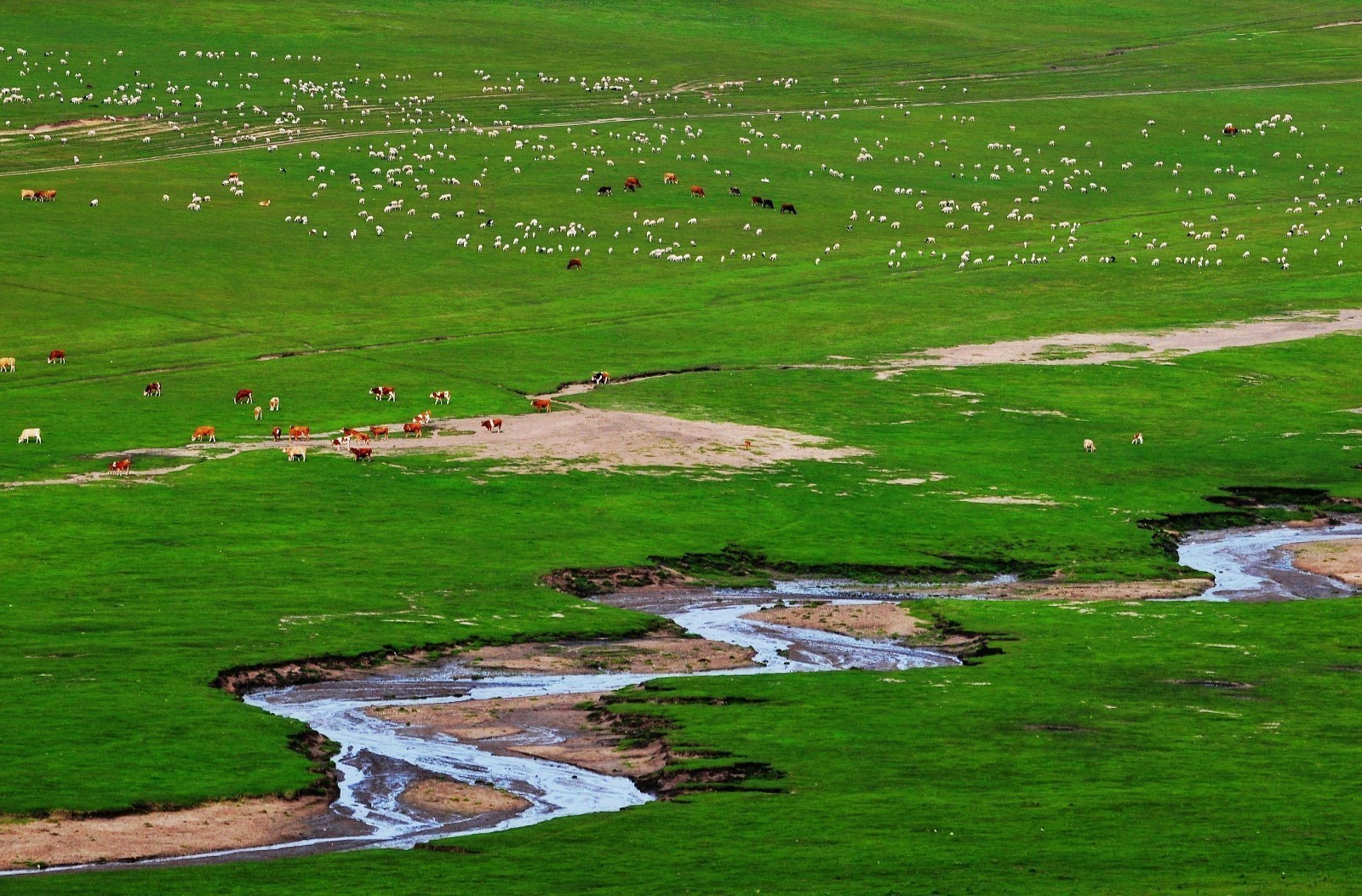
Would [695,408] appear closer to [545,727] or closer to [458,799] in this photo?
[545,727]

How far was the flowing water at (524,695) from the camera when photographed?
4244 cm

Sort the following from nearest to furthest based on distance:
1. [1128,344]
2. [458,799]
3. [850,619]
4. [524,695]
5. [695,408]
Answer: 1. [458,799]
2. [524,695]
3. [850,619]
4. [695,408]
5. [1128,344]

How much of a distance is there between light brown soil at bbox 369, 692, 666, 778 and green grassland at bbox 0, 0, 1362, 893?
2.74 meters

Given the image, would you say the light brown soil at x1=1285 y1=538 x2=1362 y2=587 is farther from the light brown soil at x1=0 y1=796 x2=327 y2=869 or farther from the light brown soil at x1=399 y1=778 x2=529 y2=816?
the light brown soil at x1=0 y1=796 x2=327 y2=869

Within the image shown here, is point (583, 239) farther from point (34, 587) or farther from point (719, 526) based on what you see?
point (34, 587)

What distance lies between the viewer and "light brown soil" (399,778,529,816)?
4316 cm

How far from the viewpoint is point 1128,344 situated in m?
114

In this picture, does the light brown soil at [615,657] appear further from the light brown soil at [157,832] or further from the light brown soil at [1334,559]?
the light brown soil at [1334,559]

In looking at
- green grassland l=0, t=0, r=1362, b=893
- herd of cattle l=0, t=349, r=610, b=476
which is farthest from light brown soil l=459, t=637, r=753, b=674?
herd of cattle l=0, t=349, r=610, b=476

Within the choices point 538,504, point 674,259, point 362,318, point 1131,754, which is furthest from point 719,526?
point 674,259

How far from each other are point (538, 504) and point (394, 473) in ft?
21.8

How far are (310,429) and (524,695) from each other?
1410 inches

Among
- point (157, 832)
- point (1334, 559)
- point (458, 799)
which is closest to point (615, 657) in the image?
point (458, 799)

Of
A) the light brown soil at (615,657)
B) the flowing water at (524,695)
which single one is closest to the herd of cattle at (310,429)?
the flowing water at (524,695)
